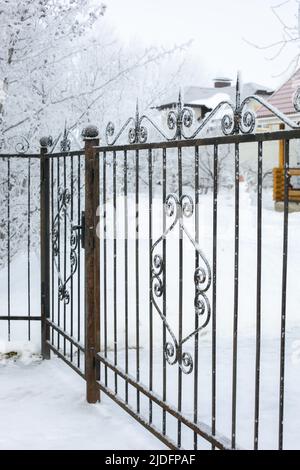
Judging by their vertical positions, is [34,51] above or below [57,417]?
above

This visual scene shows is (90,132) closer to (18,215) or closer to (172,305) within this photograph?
(18,215)

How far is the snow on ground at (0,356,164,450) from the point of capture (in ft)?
12.5

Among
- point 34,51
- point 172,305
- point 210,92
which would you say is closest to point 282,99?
point 172,305

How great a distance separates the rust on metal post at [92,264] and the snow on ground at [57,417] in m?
0.23

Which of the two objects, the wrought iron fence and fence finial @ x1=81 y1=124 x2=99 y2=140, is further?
fence finial @ x1=81 y1=124 x2=99 y2=140

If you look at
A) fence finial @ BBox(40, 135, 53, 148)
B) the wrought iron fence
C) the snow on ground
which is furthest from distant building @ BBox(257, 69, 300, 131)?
the snow on ground

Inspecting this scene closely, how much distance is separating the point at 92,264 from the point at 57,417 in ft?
3.60

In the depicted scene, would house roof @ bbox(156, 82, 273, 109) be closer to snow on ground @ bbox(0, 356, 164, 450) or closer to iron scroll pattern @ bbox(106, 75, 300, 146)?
snow on ground @ bbox(0, 356, 164, 450)

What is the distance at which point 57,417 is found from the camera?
4.25m

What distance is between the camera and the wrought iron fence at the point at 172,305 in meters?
2.97

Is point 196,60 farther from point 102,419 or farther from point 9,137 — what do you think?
point 102,419

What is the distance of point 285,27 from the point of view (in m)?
7.50

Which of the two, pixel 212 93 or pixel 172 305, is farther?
pixel 212 93

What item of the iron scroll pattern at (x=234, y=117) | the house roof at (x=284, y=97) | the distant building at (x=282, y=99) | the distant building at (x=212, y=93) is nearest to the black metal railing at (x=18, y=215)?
the iron scroll pattern at (x=234, y=117)
